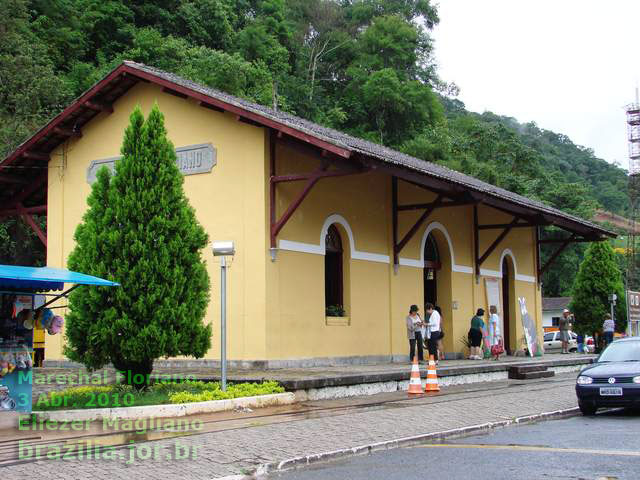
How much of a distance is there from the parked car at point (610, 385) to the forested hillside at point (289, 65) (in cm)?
2202

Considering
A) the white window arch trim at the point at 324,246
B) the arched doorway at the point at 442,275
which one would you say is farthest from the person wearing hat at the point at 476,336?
the white window arch trim at the point at 324,246

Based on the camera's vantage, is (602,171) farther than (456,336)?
Yes

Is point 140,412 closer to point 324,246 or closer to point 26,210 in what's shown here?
point 324,246

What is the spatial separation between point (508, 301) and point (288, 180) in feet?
47.4

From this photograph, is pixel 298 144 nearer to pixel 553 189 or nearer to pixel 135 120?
pixel 135 120

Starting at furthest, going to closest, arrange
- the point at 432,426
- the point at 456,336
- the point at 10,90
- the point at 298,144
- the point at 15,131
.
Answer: the point at 10,90 < the point at 15,131 < the point at 456,336 < the point at 298,144 < the point at 432,426

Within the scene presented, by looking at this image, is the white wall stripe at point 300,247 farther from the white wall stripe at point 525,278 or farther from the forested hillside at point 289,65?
the forested hillside at point 289,65

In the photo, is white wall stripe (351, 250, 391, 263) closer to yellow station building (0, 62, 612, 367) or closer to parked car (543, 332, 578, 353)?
yellow station building (0, 62, 612, 367)

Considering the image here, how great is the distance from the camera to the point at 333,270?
20.4 m

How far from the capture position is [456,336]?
25.3 meters

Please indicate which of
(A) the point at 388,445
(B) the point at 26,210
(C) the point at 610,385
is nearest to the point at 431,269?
(B) the point at 26,210

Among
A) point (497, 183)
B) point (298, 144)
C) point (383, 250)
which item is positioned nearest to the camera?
point (298, 144)

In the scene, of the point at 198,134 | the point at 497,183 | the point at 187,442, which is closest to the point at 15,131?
the point at 198,134

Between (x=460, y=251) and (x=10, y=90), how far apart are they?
1985 centimetres
